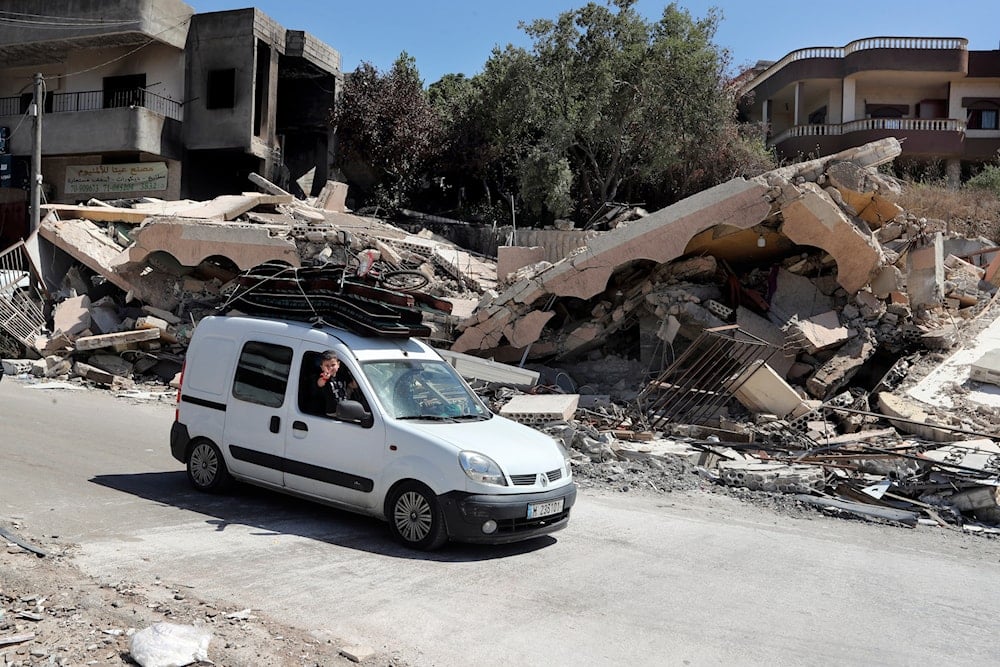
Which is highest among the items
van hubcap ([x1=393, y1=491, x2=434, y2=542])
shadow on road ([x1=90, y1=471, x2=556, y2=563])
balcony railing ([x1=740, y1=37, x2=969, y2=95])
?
balcony railing ([x1=740, y1=37, x2=969, y2=95])

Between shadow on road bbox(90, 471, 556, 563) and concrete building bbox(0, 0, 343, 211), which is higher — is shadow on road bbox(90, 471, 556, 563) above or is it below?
below

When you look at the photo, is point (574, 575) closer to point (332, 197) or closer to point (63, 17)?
point (332, 197)

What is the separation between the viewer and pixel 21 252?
695 inches

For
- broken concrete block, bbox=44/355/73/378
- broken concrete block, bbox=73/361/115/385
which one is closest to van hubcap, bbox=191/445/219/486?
broken concrete block, bbox=73/361/115/385

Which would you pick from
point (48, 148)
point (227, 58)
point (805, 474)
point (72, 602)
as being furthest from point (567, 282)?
point (48, 148)

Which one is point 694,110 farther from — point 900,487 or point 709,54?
point 900,487

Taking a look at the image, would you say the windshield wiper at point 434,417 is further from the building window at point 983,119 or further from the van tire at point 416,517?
the building window at point 983,119

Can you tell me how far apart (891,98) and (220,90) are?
26.5 m

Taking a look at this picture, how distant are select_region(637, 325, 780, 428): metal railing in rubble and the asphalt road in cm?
356

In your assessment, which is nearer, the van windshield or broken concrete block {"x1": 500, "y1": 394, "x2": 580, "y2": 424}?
the van windshield

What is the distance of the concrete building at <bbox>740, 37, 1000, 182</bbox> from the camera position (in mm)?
31656

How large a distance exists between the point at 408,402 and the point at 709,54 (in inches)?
792

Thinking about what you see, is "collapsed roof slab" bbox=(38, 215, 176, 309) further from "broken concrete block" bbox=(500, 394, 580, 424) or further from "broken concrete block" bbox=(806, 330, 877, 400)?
"broken concrete block" bbox=(806, 330, 877, 400)

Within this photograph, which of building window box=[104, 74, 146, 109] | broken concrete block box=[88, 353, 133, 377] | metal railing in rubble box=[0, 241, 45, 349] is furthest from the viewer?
building window box=[104, 74, 146, 109]
